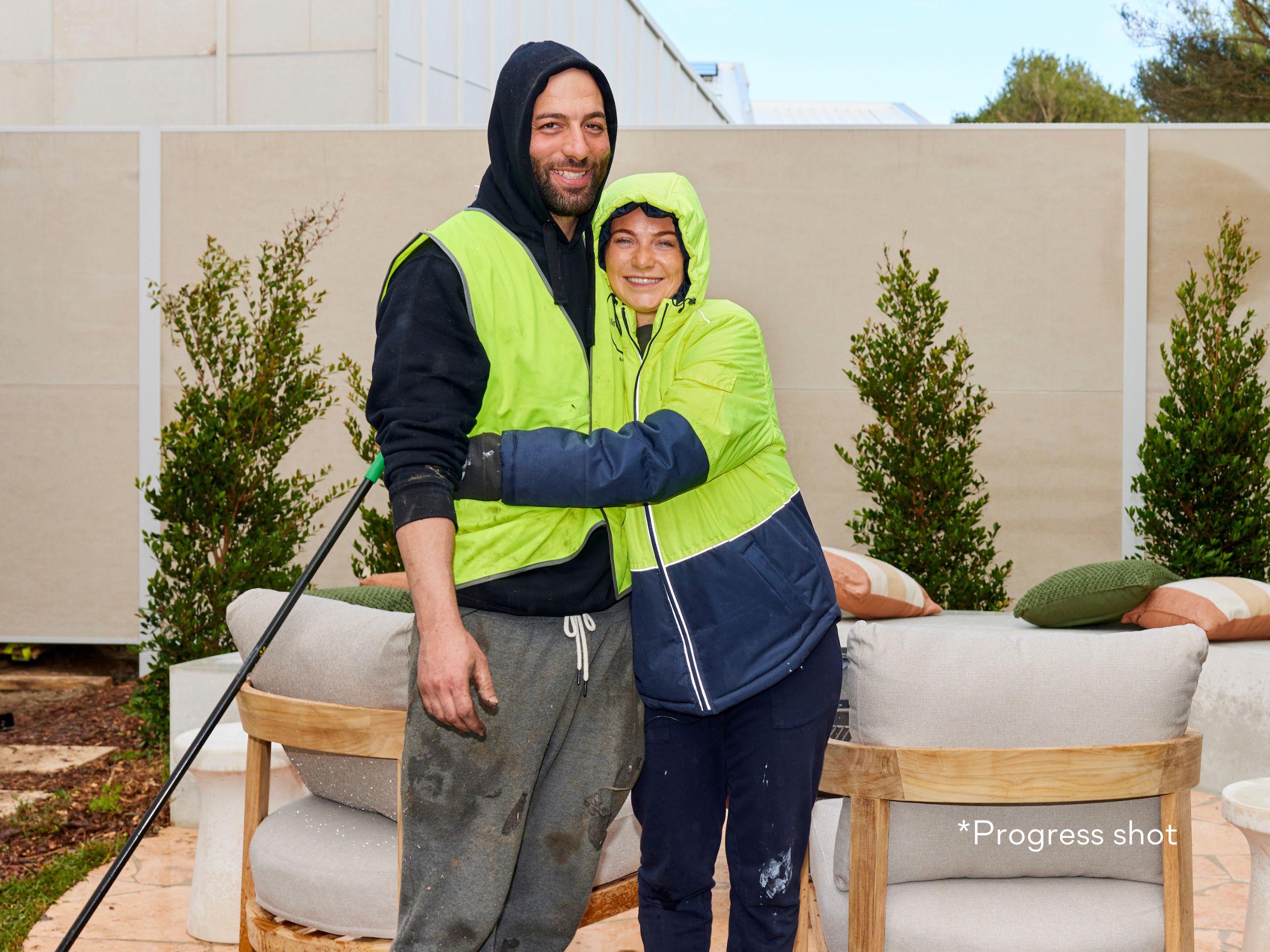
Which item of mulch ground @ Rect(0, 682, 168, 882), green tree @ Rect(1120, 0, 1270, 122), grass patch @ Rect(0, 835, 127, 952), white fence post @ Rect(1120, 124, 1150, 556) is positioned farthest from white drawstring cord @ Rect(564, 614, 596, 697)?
green tree @ Rect(1120, 0, 1270, 122)

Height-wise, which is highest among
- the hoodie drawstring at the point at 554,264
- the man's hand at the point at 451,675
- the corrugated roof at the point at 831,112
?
the corrugated roof at the point at 831,112

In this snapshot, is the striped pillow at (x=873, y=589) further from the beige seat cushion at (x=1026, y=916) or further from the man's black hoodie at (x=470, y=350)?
the man's black hoodie at (x=470, y=350)

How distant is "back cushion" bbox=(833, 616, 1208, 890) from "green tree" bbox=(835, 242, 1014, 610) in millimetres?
2941

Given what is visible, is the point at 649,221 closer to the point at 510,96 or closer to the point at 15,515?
the point at 510,96

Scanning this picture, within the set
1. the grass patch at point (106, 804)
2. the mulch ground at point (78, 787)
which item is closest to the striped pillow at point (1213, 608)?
the mulch ground at point (78, 787)

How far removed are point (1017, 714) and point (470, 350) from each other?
3.40 feet

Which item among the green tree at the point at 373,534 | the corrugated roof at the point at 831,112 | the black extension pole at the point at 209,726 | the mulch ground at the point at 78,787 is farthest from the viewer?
the corrugated roof at the point at 831,112

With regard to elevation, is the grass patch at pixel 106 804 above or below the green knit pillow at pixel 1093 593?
below

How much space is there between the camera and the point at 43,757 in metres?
4.66

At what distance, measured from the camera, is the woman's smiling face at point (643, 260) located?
1.84 metres

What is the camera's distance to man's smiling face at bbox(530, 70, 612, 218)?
5.59 ft

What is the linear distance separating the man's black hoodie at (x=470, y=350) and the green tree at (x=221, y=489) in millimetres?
2777

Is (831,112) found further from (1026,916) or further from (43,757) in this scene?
(1026,916)

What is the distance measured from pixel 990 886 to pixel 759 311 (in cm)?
402
